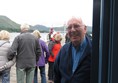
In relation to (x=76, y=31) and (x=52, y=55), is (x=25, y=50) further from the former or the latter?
(x=76, y=31)

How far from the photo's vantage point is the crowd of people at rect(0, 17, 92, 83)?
2451mm

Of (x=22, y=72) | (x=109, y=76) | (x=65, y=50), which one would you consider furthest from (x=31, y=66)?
(x=109, y=76)

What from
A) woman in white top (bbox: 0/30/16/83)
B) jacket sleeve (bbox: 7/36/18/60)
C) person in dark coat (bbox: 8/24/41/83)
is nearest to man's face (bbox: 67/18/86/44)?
woman in white top (bbox: 0/30/16/83)

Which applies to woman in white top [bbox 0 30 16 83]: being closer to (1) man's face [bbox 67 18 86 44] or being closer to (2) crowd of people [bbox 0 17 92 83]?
(2) crowd of people [bbox 0 17 92 83]

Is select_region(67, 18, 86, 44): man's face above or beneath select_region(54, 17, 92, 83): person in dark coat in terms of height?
above

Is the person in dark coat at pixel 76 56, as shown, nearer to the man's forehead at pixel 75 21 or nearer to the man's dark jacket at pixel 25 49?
the man's forehead at pixel 75 21

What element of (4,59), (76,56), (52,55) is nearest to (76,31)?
(76,56)

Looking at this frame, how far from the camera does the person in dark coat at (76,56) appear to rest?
240cm

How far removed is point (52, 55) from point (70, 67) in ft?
16.6

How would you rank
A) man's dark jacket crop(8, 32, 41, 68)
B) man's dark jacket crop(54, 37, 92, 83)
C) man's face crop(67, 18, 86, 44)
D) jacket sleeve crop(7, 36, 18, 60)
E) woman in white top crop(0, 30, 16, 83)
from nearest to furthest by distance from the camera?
man's dark jacket crop(54, 37, 92, 83) < man's face crop(67, 18, 86, 44) < woman in white top crop(0, 30, 16, 83) < jacket sleeve crop(7, 36, 18, 60) < man's dark jacket crop(8, 32, 41, 68)

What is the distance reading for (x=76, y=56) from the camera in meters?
2.53

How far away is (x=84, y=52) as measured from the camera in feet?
8.04

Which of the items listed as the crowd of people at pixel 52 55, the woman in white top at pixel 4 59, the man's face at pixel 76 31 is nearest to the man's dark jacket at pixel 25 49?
the crowd of people at pixel 52 55

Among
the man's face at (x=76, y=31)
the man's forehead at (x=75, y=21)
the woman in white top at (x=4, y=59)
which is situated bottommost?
the woman in white top at (x=4, y=59)
